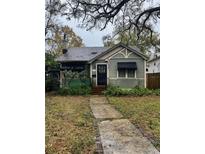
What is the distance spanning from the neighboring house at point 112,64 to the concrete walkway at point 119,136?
57cm

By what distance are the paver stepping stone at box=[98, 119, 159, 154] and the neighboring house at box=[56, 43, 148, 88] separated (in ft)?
2.68

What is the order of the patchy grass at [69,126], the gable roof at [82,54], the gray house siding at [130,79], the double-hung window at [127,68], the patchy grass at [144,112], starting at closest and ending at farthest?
the patchy grass at [69,126], the patchy grass at [144,112], the gray house siding at [130,79], the double-hung window at [127,68], the gable roof at [82,54]

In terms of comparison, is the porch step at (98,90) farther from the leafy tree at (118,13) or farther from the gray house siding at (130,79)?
the leafy tree at (118,13)

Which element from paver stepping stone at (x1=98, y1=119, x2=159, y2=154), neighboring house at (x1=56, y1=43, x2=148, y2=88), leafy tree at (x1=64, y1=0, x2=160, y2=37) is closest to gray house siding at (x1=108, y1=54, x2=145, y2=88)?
neighboring house at (x1=56, y1=43, x2=148, y2=88)

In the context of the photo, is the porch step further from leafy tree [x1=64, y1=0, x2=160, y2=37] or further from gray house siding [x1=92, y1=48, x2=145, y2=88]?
leafy tree [x1=64, y1=0, x2=160, y2=37]

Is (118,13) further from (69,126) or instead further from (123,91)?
(69,126)

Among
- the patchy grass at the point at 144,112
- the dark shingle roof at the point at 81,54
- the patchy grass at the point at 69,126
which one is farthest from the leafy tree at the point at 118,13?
the dark shingle roof at the point at 81,54

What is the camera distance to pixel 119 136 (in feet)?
9.80

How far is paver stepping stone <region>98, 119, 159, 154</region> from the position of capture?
8.18 ft

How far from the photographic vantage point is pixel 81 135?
124 inches

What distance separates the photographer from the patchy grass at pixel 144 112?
10.5ft
